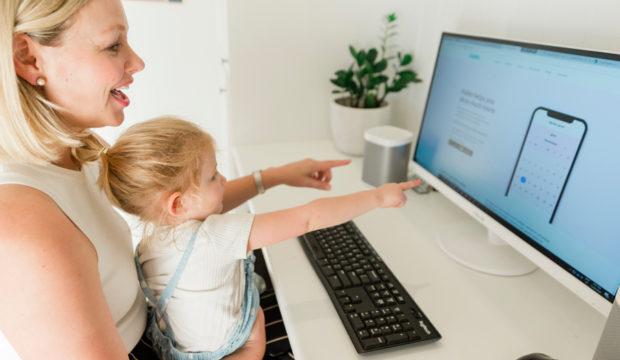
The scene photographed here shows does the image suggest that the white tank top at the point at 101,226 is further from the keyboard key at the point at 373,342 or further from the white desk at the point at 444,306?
the keyboard key at the point at 373,342

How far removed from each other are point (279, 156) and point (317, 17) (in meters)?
0.47

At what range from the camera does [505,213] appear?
84cm

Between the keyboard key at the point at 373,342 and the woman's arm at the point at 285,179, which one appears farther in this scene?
the woman's arm at the point at 285,179

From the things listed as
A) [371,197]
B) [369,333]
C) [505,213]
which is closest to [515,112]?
[505,213]

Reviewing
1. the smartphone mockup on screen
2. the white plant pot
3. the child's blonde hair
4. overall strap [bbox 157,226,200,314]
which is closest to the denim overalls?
overall strap [bbox 157,226,200,314]

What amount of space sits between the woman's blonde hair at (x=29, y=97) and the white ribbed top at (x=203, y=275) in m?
0.24

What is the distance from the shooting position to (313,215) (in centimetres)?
79

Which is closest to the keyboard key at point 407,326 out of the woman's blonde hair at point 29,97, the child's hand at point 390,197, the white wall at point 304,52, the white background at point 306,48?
the child's hand at point 390,197

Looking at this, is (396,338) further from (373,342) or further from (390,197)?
(390,197)

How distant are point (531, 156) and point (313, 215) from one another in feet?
1.35

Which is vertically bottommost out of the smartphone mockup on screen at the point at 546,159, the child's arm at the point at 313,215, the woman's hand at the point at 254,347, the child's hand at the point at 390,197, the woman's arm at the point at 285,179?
the woman's hand at the point at 254,347

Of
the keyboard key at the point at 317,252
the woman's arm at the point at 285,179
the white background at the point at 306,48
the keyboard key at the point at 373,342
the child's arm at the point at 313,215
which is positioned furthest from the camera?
the white background at the point at 306,48

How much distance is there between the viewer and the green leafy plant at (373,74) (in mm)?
1351

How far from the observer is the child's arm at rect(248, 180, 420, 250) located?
768 mm
